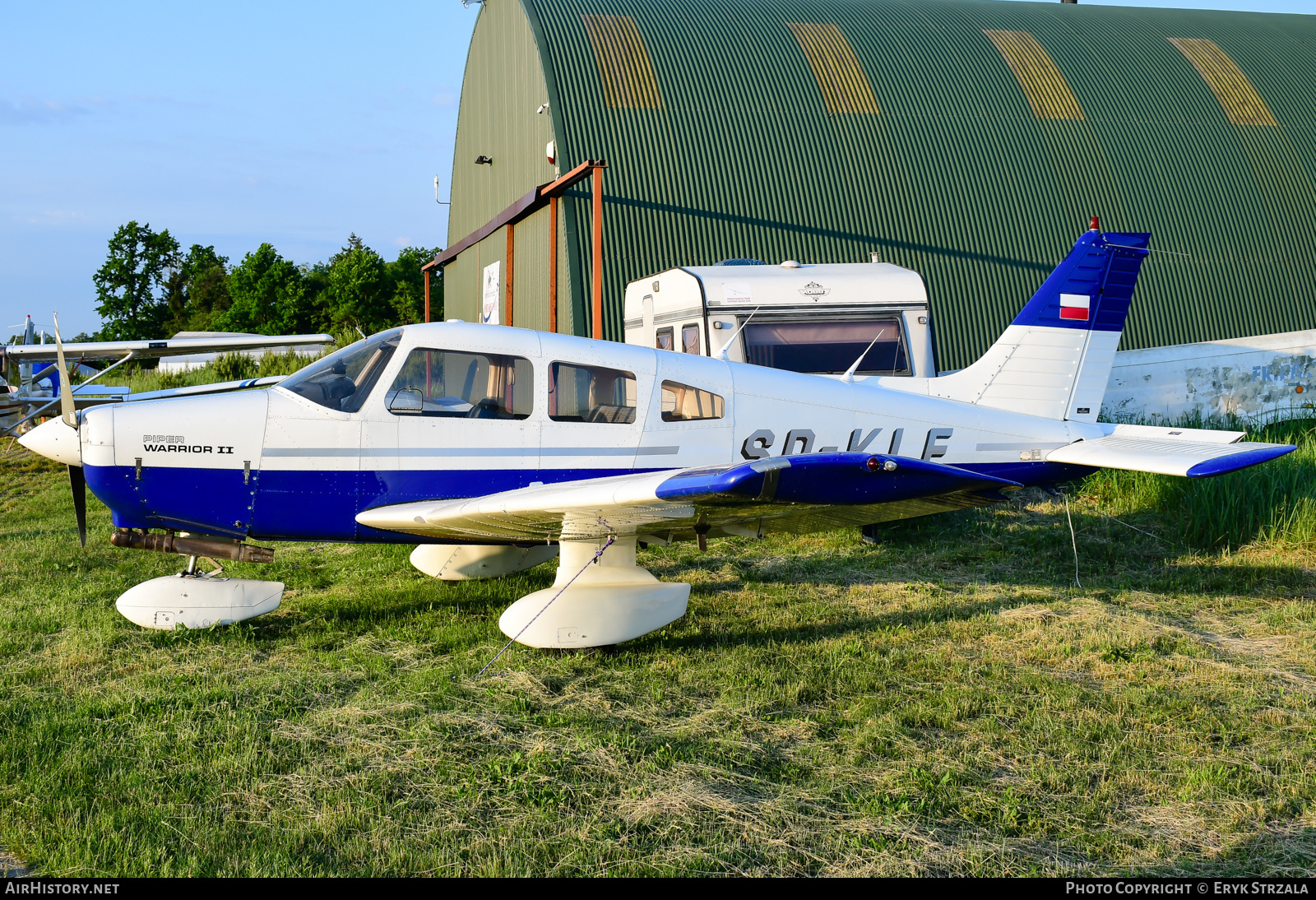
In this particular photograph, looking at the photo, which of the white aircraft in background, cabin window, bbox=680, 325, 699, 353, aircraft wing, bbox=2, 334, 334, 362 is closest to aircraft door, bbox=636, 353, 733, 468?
cabin window, bbox=680, 325, 699, 353

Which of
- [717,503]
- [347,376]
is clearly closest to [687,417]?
[717,503]

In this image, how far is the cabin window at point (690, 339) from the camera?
9.59 m

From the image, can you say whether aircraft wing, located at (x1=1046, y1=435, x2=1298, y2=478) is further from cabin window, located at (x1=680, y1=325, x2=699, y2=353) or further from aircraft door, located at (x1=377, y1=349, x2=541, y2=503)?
cabin window, located at (x1=680, y1=325, x2=699, y2=353)

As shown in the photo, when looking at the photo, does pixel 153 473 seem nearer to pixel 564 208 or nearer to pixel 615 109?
pixel 564 208

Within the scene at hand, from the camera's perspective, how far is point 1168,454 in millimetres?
5793

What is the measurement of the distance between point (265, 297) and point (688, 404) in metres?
50.8

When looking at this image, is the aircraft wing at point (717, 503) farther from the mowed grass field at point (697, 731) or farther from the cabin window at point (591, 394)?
the mowed grass field at point (697, 731)

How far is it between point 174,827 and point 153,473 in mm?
2853

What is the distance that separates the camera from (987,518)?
920 cm

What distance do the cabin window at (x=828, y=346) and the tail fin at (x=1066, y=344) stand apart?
5.79ft

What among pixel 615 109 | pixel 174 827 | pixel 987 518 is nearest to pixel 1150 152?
pixel 615 109

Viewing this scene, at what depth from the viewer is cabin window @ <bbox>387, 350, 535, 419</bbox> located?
5.79 meters

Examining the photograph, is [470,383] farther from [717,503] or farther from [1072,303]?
[1072,303]

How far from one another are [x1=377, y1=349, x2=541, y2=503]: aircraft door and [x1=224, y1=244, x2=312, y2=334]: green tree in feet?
158
